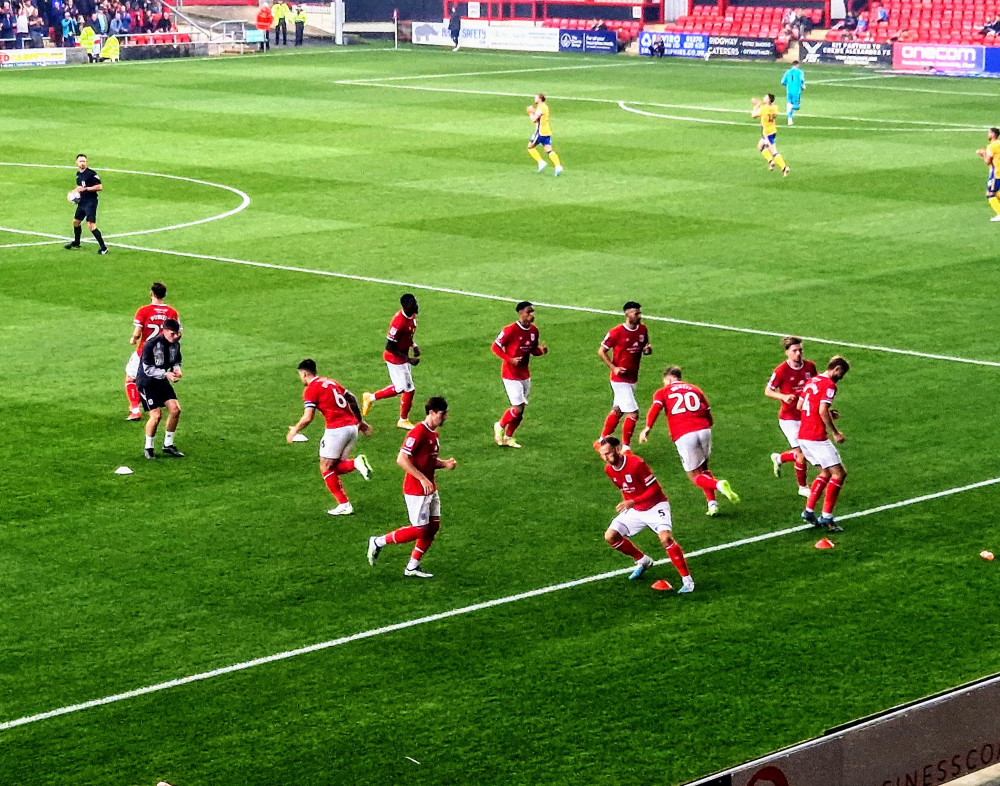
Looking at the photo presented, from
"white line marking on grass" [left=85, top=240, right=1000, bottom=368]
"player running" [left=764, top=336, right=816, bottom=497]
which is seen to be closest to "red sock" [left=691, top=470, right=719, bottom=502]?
"player running" [left=764, top=336, right=816, bottom=497]

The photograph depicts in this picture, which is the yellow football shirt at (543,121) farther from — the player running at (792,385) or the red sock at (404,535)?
the red sock at (404,535)

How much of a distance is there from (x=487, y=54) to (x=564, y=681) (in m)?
72.7

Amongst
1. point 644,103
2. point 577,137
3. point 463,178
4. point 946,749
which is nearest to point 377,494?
point 946,749

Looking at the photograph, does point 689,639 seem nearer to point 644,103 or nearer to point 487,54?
point 644,103

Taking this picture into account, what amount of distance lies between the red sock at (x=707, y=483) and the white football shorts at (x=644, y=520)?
2.43 metres

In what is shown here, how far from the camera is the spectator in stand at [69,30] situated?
3184 inches

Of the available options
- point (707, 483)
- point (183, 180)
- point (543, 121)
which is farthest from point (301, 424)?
point (183, 180)

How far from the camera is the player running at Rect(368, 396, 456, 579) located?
16.9 meters

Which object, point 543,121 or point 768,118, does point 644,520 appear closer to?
point 543,121

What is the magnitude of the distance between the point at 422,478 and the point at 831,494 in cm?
442

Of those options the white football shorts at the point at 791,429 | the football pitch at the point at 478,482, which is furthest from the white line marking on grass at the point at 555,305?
the white football shorts at the point at 791,429

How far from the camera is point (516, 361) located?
21375 millimetres

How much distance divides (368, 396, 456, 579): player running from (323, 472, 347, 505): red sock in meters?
2.05

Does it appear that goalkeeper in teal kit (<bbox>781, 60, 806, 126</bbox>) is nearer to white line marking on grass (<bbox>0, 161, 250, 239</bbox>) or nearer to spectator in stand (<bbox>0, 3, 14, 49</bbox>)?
white line marking on grass (<bbox>0, 161, 250, 239</bbox>)
